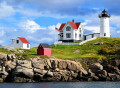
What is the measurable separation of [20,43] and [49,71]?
1056 inches

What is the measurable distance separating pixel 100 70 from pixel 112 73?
3.60 metres

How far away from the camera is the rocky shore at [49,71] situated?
5819 cm

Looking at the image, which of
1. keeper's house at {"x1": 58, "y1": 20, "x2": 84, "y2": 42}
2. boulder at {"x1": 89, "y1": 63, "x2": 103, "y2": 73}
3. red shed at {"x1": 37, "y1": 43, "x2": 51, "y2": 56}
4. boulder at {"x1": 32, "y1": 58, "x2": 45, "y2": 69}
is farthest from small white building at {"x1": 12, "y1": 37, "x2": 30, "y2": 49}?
boulder at {"x1": 89, "y1": 63, "x2": 103, "y2": 73}

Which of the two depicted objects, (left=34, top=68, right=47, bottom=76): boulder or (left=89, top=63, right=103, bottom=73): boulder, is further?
(left=89, top=63, right=103, bottom=73): boulder

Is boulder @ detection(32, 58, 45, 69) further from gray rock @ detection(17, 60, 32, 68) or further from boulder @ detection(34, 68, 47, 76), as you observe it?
boulder @ detection(34, 68, 47, 76)

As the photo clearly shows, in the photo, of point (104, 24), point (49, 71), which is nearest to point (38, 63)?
point (49, 71)

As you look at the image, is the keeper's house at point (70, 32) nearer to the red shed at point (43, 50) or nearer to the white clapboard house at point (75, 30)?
the white clapboard house at point (75, 30)

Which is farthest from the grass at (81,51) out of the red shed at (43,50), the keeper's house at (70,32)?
the keeper's house at (70,32)

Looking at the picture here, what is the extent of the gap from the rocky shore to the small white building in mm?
17757

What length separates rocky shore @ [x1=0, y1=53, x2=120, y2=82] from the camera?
58188mm

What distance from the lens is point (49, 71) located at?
196 feet

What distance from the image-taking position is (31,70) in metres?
58.3

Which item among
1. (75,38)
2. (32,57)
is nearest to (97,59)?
(32,57)

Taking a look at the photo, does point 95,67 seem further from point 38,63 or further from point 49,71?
point 38,63
